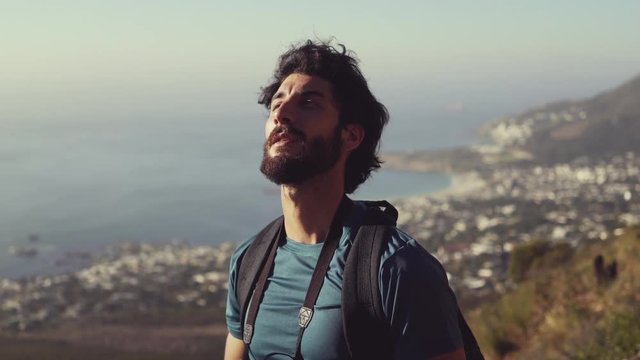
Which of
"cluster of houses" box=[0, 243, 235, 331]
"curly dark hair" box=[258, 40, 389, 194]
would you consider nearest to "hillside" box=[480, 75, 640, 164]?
"cluster of houses" box=[0, 243, 235, 331]

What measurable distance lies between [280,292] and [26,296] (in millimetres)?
30101

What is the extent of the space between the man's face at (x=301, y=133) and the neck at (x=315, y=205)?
0.04 m

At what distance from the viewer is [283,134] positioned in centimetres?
177

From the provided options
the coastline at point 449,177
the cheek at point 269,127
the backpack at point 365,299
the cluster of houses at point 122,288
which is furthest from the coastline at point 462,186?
the backpack at point 365,299

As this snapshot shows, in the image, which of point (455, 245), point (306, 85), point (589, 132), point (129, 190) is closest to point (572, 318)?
point (306, 85)

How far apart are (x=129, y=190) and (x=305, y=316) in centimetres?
6367

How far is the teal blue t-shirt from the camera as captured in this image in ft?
4.77

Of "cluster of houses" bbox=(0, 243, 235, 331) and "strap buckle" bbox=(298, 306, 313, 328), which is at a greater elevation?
"strap buckle" bbox=(298, 306, 313, 328)

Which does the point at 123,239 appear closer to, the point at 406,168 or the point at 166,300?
the point at 166,300

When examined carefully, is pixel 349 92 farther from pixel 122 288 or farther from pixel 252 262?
pixel 122 288

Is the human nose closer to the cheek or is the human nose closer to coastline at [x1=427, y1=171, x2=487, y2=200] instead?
the cheek

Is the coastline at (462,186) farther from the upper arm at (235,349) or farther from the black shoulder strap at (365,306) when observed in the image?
the black shoulder strap at (365,306)

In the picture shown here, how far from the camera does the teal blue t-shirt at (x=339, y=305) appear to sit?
4.77ft

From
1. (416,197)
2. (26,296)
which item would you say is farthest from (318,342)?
(416,197)
